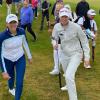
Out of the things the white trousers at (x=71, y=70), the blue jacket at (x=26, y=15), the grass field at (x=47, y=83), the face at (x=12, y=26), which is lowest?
the grass field at (x=47, y=83)

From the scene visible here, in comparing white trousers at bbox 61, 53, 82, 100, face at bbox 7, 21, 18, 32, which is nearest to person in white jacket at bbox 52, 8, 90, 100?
white trousers at bbox 61, 53, 82, 100

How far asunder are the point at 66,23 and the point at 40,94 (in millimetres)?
2414

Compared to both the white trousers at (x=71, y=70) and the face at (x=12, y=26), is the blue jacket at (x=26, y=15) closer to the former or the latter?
the white trousers at (x=71, y=70)

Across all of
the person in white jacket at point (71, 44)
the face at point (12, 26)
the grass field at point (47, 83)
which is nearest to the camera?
the face at point (12, 26)

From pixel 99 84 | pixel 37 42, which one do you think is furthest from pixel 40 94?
pixel 37 42

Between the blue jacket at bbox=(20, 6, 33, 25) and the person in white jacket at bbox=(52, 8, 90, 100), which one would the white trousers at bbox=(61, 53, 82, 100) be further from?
the blue jacket at bbox=(20, 6, 33, 25)

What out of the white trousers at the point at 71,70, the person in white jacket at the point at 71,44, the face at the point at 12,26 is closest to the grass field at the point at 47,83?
the white trousers at the point at 71,70

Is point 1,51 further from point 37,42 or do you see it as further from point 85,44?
point 37,42

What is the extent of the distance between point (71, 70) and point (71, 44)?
62cm

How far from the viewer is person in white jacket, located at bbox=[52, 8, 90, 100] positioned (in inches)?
365

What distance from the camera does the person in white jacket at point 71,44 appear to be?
9.27 meters

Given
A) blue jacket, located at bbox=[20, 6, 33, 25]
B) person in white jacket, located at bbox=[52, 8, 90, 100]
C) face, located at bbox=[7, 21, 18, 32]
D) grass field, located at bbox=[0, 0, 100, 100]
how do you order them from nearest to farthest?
face, located at bbox=[7, 21, 18, 32] < person in white jacket, located at bbox=[52, 8, 90, 100] < grass field, located at bbox=[0, 0, 100, 100] < blue jacket, located at bbox=[20, 6, 33, 25]

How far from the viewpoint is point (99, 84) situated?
38.9 ft

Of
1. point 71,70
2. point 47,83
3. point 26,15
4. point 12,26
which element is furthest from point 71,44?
point 26,15
